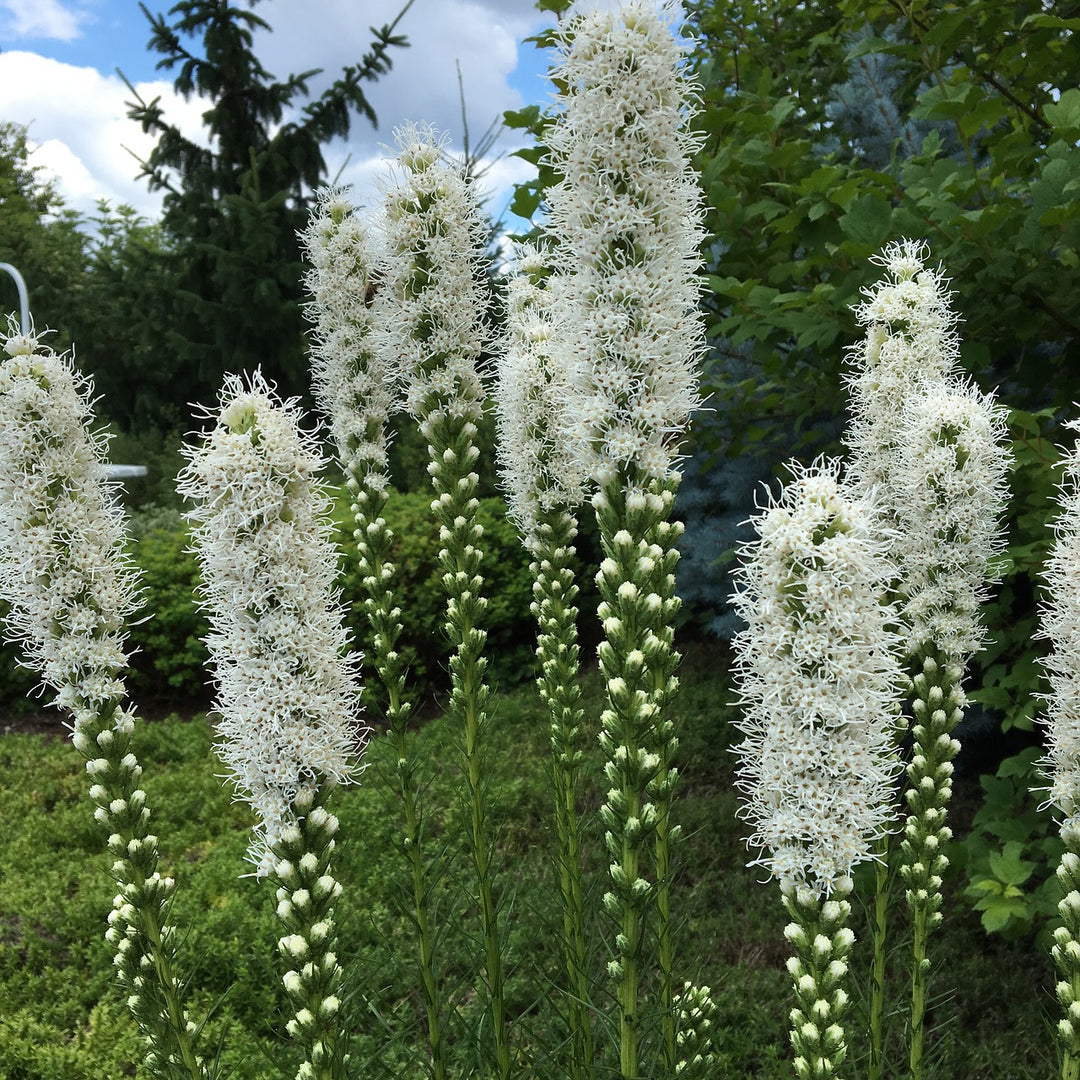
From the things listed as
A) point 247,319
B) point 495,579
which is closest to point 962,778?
point 495,579

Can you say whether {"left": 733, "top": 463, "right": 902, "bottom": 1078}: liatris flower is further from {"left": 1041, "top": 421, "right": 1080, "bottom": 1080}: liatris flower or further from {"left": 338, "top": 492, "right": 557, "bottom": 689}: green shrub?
{"left": 338, "top": 492, "right": 557, "bottom": 689}: green shrub

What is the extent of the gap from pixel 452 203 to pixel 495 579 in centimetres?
963

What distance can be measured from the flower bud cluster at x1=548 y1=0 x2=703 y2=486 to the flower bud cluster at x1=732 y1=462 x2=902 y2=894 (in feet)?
2.12

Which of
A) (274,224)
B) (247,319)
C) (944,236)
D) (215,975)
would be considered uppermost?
(274,224)

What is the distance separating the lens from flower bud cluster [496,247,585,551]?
427 centimetres

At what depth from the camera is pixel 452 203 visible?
4012 mm

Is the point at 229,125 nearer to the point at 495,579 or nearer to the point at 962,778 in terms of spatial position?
the point at 495,579

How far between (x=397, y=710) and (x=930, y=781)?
99.0 inches

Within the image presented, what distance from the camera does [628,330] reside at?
9.68 ft

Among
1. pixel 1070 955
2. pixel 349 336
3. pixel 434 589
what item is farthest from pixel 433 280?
pixel 434 589

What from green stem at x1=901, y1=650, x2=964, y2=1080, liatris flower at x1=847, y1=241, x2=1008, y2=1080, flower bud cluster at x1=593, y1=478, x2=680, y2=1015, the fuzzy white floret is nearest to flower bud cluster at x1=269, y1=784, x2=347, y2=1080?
flower bud cluster at x1=593, y1=478, x2=680, y2=1015

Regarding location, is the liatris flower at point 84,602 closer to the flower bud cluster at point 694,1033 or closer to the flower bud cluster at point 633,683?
the flower bud cluster at point 633,683

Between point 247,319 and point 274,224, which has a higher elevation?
point 274,224

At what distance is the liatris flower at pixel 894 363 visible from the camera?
12.7 ft
